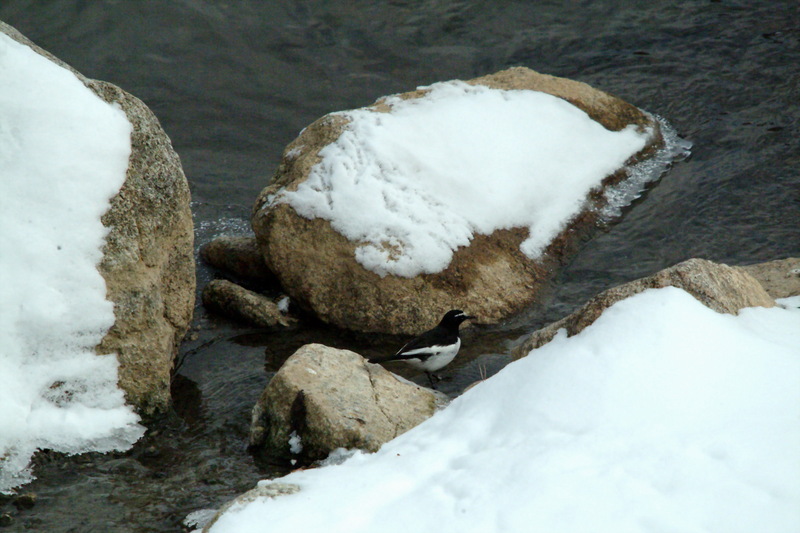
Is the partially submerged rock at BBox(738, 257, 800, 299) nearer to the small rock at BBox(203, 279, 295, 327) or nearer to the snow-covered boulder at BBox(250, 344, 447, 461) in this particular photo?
the snow-covered boulder at BBox(250, 344, 447, 461)

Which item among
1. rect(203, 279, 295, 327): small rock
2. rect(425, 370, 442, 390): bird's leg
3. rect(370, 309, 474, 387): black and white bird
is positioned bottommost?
rect(425, 370, 442, 390): bird's leg

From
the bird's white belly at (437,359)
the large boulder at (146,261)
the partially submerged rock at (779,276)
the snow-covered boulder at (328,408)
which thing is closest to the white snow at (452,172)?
the bird's white belly at (437,359)

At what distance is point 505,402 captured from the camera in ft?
14.3

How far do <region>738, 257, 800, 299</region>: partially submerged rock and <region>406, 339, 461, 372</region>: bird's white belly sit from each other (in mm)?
2654

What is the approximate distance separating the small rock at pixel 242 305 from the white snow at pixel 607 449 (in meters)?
3.10

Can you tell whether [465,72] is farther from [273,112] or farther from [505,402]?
[505,402]

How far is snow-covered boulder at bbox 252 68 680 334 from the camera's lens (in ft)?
23.9

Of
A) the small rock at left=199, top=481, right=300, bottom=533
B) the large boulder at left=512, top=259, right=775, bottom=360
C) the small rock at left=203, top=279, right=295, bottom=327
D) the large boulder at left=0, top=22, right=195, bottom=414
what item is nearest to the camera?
the small rock at left=199, top=481, right=300, bottom=533

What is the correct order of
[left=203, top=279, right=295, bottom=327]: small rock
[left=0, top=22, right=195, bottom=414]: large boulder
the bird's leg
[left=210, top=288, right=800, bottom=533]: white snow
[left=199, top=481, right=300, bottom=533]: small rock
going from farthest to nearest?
[left=203, top=279, right=295, bottom=327]: small rock < the bird's leg < [left=0, top=22, right=195, bottom=414]: large boulder < [left=199, top=481, right=300, bottom=533]: small rock < [left=210, top=288, right=800, bottom=533]: white snow

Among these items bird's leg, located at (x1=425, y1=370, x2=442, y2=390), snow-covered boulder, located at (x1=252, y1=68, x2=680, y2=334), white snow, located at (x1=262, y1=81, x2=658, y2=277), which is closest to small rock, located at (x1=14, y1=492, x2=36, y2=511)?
snow-covered boulder, located at (x1=252, y1=68, x2=680, y2=334)

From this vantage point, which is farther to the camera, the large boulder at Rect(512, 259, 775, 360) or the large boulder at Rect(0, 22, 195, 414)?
the large boulder at Rect(0, 22, 195, 414)

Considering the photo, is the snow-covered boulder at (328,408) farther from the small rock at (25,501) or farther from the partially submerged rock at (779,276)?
the partially submerged rock at (779,276)

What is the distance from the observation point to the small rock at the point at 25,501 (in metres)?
4.61

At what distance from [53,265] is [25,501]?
62.1 inches
